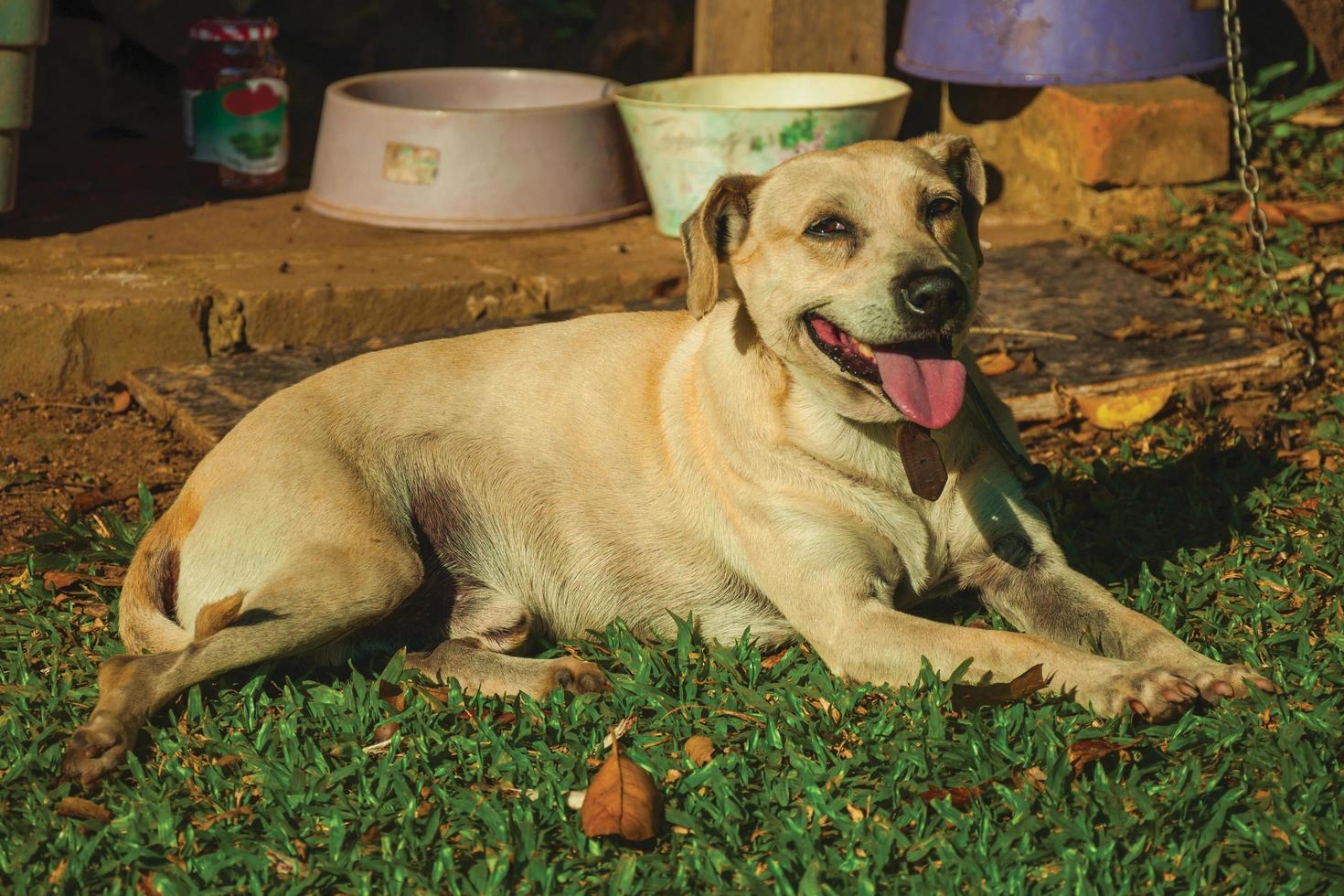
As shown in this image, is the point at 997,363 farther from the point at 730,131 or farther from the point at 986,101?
the point at 986,101

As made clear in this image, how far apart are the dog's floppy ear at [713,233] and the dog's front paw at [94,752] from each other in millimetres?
1710

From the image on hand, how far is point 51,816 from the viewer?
3043mm

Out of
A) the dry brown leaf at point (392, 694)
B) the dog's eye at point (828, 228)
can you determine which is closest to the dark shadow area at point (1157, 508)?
the dog's eye at point (828, 228)

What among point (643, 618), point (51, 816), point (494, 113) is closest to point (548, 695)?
point (643, 618)

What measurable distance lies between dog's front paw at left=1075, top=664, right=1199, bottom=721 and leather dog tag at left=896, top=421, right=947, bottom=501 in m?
0.61

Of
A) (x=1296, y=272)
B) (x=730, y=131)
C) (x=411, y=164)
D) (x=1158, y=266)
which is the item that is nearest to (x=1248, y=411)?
(x=1296, y=272)

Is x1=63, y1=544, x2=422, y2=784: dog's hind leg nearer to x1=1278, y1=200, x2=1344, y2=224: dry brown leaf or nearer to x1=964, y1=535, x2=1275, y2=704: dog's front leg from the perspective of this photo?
x1=964, y1=535, x2=1275, y2=704: dog's front leg

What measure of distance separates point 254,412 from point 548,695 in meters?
1.19

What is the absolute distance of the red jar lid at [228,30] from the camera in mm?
6855

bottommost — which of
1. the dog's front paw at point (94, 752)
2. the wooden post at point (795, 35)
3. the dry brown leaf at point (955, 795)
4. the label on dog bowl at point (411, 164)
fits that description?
the dog's front paw at point (94, 752)

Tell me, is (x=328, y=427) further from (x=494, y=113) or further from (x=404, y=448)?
(x=494, y=113)

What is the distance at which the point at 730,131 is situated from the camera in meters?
6.24

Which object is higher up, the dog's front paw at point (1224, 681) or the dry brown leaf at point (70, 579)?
the dog's front paw at point (1224, 681)

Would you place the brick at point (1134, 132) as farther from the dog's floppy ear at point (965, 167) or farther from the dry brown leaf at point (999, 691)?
the dry brown leaf at point (999, 691)
